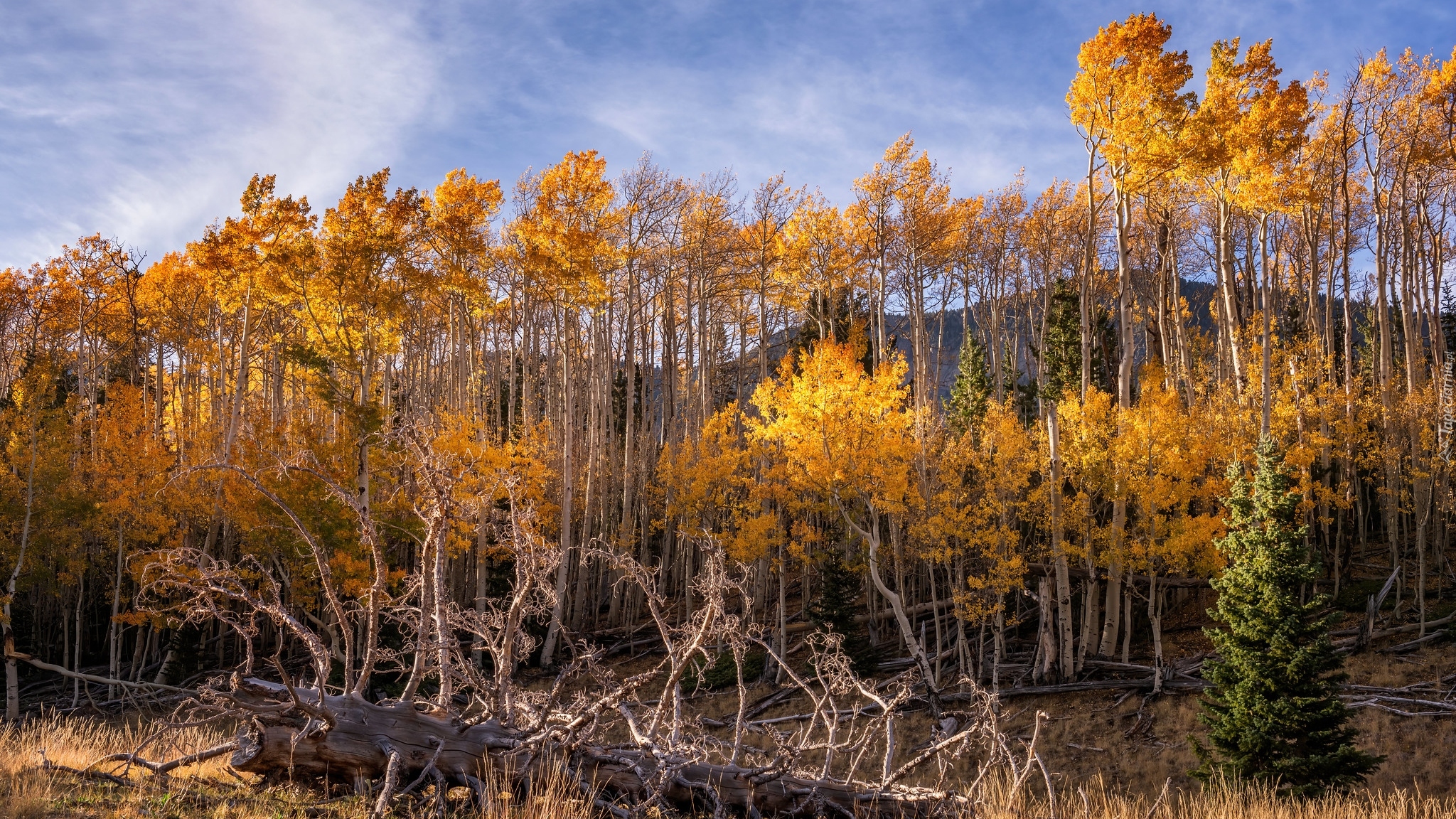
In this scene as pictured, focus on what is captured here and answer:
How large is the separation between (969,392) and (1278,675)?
20116 millimetres

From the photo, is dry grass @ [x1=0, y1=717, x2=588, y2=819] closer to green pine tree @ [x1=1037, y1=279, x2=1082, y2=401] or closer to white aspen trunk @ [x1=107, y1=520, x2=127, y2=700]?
white aspen trunk @ [x1=107, y1=520, x2=127, y2=700]

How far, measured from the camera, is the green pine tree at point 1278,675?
11523mm

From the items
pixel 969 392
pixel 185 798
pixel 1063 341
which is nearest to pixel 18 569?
pixel 185 798

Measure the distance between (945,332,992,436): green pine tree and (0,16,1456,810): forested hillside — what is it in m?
0.39

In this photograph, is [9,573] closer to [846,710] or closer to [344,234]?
[344,234]

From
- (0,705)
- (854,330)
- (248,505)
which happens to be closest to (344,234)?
(248,505)

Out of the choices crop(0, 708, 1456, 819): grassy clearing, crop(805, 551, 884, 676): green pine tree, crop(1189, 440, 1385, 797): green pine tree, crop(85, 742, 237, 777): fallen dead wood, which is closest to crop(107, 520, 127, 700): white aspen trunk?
crop(0, 708, 1456, 819): grassy clearing

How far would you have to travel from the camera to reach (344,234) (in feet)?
62.7

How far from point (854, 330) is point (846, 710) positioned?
15.9 m

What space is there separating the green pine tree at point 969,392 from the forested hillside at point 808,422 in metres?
0.39

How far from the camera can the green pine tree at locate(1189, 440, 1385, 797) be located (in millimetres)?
11523

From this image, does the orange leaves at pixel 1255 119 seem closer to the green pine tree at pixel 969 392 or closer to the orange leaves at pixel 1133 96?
the orange leaves at pixel 1133 96

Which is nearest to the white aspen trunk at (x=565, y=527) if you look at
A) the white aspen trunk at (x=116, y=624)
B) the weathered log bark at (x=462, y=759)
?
the white aspen trunk at (x=116, y=624)

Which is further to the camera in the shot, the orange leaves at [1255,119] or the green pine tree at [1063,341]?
the green pine tree at [1063,341]
